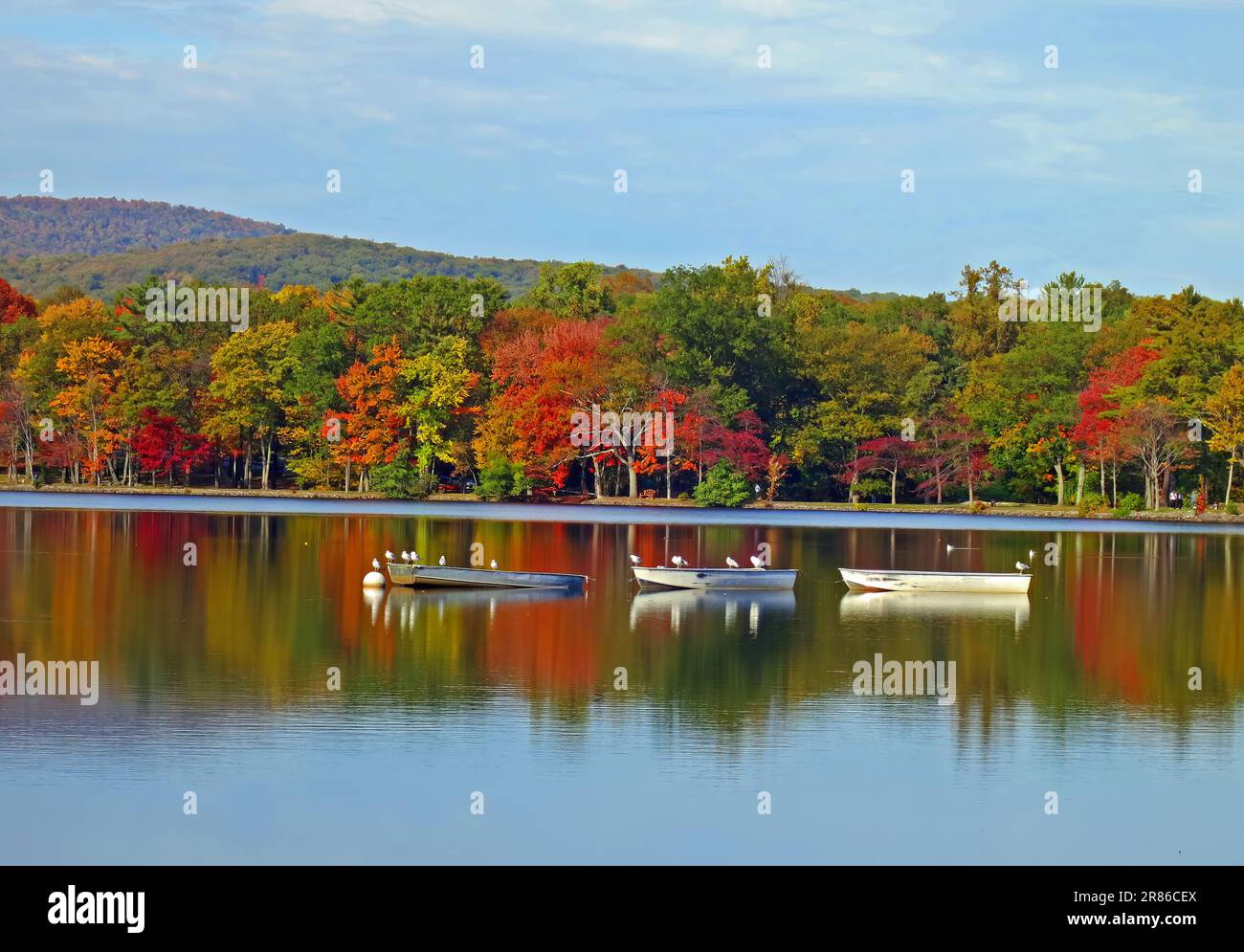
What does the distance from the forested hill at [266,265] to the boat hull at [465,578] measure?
133560 millimetres

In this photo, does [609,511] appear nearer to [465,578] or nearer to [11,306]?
[465,578]

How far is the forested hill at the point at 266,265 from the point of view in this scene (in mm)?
166500

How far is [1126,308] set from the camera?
85.9 m

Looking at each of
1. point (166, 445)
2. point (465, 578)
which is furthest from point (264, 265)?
point (465, 578)

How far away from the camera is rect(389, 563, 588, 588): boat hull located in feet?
109

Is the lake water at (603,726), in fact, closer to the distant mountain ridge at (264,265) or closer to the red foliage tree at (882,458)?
the red foliage tree at (882,458)

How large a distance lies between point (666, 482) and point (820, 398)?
8.03 metres

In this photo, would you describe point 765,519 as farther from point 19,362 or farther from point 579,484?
point 19,362

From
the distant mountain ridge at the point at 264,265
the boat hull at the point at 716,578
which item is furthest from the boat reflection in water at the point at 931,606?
the distant mountain ridge at the point at 264,265

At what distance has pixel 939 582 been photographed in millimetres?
35562

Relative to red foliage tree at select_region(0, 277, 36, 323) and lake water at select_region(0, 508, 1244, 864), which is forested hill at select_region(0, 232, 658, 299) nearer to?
red foliage tree at select_region(0, 277, 36, 323)

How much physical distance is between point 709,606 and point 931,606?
477 cm

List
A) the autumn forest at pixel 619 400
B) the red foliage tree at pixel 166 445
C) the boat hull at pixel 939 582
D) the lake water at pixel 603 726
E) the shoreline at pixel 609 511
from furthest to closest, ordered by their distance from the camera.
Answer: the red foliage tree at pixel 166 445 → the autumn forest at pixel 619 400 → the shoreline at pixel 609 511 → the boat hull at pixel 939 582 → the lake water at pixel 603 726
